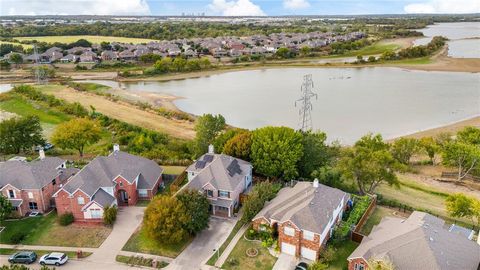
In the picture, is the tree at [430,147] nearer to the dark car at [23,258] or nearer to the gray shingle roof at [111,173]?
the gray shingle roof at [111,173]

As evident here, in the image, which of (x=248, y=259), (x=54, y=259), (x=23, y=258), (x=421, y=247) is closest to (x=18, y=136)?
(x=23, y=258)

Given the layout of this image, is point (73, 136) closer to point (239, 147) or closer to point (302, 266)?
point (239, 147)

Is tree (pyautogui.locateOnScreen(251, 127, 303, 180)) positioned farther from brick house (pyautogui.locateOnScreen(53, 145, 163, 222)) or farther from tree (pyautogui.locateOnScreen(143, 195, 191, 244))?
tree (pyautogui.locateOnScreen(143, 195, 191, 244))

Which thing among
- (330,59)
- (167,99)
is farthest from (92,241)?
(330,59)

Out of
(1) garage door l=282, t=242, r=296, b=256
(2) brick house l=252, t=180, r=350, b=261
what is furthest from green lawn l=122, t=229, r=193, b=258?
(1) garage door l=282, t=242, r=296, b=256

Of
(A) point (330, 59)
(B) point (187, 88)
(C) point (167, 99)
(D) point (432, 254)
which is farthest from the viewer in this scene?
(A) point (330, 59)

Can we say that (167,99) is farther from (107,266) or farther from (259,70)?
(107,266)

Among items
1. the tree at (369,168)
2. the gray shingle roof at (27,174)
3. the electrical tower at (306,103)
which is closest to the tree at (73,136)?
the gray shingle roof at (27,174)
